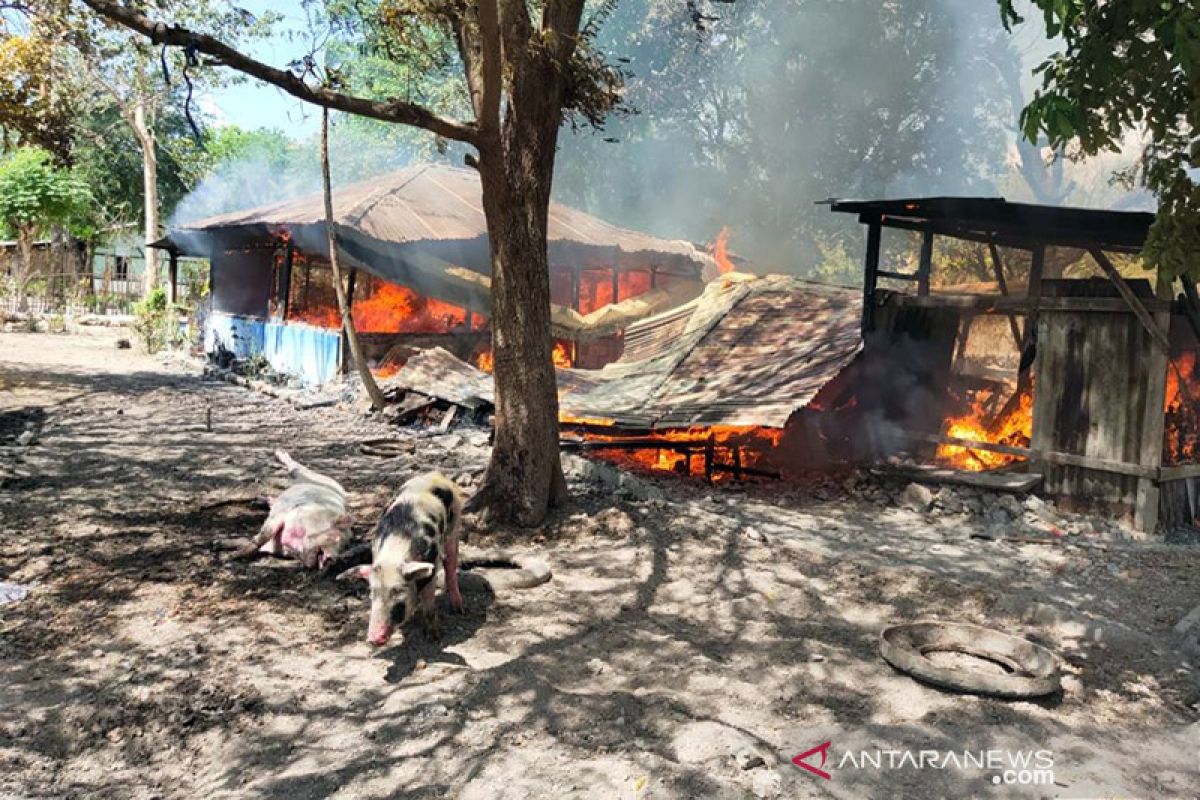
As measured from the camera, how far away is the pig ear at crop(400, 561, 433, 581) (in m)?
5.46

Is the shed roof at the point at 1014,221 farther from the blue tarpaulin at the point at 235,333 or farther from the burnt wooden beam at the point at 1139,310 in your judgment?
the blue tarpaulin at the point at 235,333

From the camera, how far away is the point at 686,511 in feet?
30.3

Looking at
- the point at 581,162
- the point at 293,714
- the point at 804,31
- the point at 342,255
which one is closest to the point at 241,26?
the point at 342,255

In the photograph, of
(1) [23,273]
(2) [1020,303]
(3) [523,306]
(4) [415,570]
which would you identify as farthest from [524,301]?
(1) [23,273]

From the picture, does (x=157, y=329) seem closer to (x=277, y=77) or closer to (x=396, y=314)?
(x=396, y=314)

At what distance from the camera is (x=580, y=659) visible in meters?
5.73

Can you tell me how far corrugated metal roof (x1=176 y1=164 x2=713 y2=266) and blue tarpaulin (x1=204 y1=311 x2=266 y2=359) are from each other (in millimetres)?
2504

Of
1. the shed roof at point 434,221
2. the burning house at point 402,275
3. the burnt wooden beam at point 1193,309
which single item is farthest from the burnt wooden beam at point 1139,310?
the shed roof at point 434,221

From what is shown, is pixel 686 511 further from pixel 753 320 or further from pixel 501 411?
pixel 753 320

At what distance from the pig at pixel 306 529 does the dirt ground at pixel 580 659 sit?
21 cm

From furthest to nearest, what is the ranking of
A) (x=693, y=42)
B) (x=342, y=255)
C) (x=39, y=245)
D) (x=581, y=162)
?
(x=581, y=162)
(x=693, y=42)
(x=39, y=245)
(x=342, y=255)

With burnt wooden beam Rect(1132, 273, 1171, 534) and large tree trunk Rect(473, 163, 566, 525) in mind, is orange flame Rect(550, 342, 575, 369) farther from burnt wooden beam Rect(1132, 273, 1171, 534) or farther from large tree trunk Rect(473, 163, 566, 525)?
burnt wooden beam Rect(1132, 273, 1171, 534)

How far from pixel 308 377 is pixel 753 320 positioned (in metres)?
10.9

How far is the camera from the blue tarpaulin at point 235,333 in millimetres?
21781
